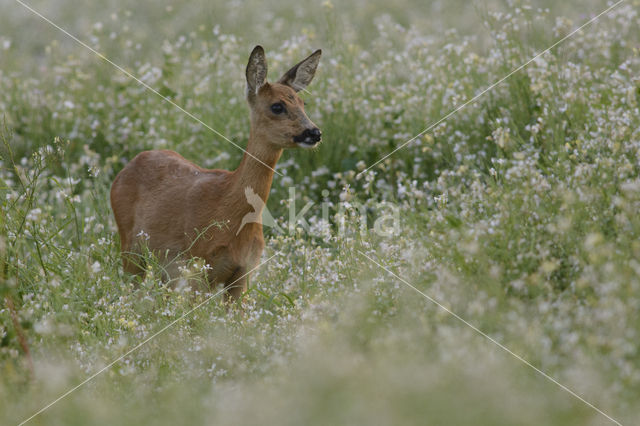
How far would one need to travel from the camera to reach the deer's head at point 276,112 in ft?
16.6

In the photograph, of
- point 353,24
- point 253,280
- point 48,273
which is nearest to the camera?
point 48,273

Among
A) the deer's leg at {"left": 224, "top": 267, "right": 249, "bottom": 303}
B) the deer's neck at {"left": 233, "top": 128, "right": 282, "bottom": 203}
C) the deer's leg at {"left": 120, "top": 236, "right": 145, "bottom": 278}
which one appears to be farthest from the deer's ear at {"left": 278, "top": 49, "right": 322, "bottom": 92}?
the deer's leg at {"left": 120, "top": 236, "right": 145, "bottom": 278}

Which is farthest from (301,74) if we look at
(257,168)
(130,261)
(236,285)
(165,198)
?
(130,261)

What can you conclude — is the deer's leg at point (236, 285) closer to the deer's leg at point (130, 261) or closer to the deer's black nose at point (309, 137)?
the deer's leg at point (130, 261)

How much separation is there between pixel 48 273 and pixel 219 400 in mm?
2106

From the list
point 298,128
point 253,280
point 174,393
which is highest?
point 298,128

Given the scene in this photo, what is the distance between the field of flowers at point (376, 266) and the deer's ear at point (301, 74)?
0.78 m

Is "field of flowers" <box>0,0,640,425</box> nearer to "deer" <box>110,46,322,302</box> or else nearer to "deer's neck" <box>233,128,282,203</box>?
"deer" <box>110,46,322,302</box>

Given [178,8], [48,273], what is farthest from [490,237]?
[178,8]

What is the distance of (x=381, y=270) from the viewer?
15.0 feet

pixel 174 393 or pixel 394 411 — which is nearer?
pixel 394 411

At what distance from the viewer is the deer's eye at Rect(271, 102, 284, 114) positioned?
203 inches

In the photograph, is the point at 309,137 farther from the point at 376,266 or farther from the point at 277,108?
the point at 376,266

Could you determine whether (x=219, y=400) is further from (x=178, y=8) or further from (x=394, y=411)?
(x=178, y=8)
